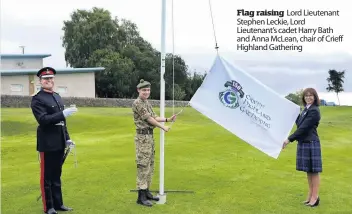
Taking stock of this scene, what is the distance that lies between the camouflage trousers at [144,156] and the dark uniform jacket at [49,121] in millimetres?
1143

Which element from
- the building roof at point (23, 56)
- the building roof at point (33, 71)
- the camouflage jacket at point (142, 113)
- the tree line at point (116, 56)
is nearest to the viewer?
the camouflage jacket at point (142, 113)

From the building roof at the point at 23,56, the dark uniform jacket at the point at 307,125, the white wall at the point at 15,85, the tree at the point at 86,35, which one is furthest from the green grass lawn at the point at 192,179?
the tree at the point at 86,35

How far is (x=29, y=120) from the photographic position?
2361 centimetres

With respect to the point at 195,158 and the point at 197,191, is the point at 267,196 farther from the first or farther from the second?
the point at 195,158

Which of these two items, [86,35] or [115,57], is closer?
[115,57]

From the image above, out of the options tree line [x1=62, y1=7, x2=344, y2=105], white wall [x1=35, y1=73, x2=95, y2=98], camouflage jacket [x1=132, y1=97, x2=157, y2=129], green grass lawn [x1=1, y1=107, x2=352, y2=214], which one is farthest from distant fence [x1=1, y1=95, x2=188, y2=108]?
camouflage jacket [x1=132, y1=97, x2=157, y2=129]

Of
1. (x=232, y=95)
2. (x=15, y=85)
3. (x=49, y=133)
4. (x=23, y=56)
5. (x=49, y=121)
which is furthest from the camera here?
(x=23, y=56)

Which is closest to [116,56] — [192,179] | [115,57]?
[115,57]

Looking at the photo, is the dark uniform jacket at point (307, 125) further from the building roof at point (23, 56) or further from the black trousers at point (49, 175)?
the building roof at point (23, 56)

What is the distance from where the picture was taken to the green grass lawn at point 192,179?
6875 mm

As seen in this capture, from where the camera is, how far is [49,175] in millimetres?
6293

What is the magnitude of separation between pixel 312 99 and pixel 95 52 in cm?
4537

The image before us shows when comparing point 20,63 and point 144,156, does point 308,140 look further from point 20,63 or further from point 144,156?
point 20,63

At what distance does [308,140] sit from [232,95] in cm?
140
